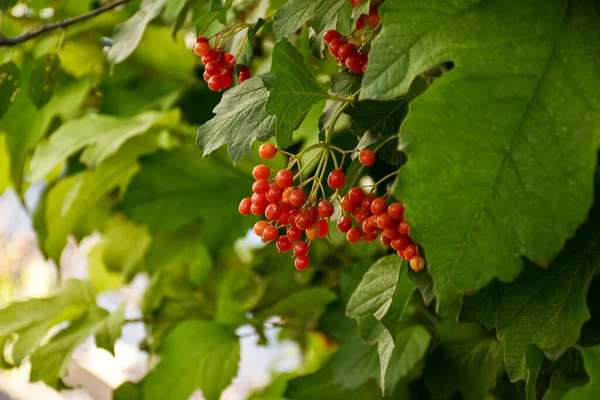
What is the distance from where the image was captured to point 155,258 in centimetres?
81

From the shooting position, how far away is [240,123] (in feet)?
1.18

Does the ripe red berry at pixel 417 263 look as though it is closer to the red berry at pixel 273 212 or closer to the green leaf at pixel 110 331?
the red berry at pixel 273 212

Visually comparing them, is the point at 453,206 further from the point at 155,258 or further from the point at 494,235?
the point at 155,258

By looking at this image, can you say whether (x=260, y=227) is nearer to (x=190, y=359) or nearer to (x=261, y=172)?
(x=261, y=172)

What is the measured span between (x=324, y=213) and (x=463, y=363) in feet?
0.99

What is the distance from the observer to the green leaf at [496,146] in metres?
0.27

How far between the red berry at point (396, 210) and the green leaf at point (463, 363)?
0.26 meters

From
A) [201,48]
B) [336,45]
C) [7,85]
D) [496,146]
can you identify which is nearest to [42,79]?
[7,85]

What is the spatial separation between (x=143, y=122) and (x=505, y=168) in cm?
52

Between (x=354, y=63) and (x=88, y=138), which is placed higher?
(x=354, y=63)

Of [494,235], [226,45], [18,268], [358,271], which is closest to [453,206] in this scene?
[494,235]

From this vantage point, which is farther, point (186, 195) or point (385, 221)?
point (186, 195)

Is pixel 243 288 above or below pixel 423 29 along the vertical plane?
below

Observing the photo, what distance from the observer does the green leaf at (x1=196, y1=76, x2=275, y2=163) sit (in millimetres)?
351
